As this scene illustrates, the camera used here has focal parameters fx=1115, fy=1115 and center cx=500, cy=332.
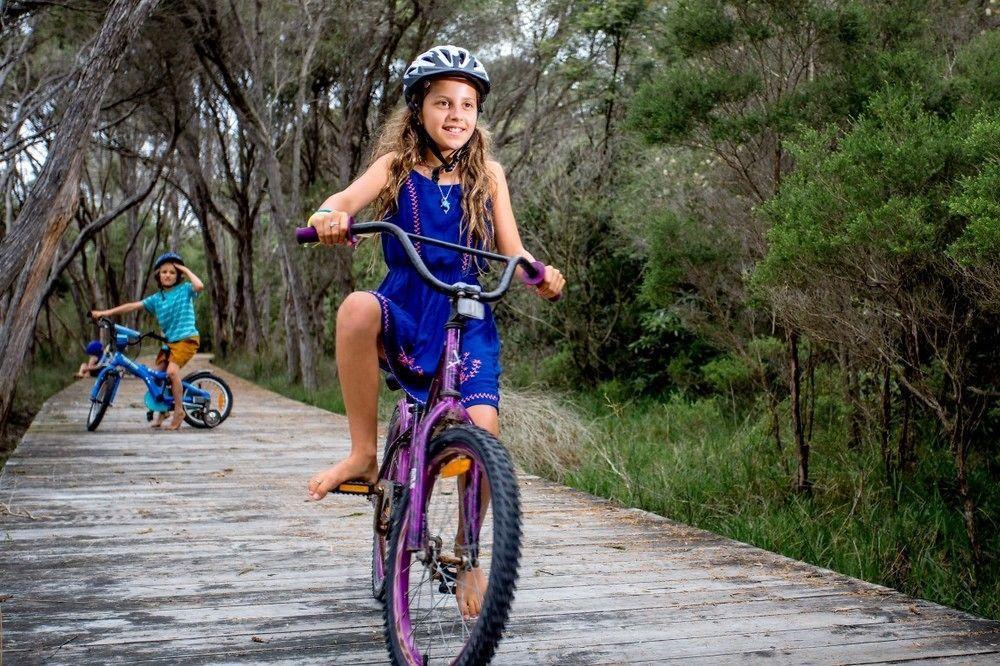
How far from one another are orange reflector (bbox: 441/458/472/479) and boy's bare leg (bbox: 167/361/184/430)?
329 inches

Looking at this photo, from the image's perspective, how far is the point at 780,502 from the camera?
6855mm

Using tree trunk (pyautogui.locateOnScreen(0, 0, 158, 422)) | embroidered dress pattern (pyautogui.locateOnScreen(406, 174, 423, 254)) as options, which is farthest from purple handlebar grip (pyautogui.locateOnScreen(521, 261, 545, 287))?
tree trunk (pyautogui.locateOnScreen(0, 0, 158, 422))

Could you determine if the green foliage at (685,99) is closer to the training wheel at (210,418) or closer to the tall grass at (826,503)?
the tall grass at (826,503)

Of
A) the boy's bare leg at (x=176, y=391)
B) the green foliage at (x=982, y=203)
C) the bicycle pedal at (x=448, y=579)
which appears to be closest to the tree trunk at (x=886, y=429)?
the green foliage at (x=982, y=203)

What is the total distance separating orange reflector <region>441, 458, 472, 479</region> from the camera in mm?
2928

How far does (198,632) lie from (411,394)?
3.60 feet

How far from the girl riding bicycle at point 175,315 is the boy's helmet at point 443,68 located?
24.8 feet

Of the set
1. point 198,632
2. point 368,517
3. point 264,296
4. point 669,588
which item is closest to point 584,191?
point 368,517

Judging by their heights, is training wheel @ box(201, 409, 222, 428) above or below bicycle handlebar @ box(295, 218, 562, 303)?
below

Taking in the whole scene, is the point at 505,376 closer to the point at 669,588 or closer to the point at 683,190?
the point at 683,190

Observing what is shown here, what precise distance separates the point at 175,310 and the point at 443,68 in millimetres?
7924

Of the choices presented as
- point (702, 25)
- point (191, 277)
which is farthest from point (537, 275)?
point (191, 277)

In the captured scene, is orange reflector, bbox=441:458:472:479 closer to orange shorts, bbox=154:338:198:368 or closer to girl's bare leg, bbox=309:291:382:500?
girl's bare leg, bbox=309:291:382:500

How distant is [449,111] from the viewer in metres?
3.55
